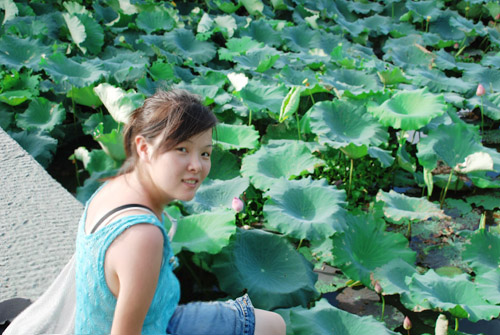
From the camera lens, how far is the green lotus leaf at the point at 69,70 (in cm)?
327

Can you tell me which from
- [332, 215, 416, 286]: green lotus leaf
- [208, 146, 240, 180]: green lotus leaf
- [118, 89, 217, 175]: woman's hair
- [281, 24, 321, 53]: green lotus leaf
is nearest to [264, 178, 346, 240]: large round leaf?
[332, 215, 416, 286]: green lotus leaf

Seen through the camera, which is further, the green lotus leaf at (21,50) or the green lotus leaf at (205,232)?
the green lotus leaf at (21,50)

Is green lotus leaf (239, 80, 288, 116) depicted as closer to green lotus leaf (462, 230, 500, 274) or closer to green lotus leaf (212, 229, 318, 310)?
green lotus leaf (212, 229, 318, 310)

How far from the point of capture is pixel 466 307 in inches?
77.9

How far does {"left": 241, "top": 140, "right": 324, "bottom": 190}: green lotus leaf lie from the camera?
2.68m

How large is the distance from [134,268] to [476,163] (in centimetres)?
222

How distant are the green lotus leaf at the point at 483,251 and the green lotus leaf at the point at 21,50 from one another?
2.87m

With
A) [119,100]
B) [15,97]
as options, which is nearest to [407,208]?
[119,100]

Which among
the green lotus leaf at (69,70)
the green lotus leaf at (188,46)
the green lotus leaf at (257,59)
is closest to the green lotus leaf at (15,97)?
the green lotus leaf at (69,70)

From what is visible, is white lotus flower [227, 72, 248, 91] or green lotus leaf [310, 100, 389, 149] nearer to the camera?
green lotus leaf [310, 100, 389, 149]

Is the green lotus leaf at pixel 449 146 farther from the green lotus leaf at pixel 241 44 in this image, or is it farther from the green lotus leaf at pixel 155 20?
the green lotus leaf at pixel 155 20

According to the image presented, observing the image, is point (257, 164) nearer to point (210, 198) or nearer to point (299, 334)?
point (210, 198)

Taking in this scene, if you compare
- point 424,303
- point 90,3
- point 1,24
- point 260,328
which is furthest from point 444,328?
point 90,3

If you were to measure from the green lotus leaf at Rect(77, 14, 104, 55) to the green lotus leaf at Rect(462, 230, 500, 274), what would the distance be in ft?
9.77
